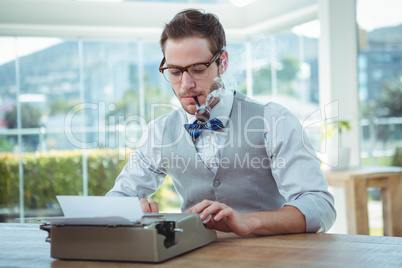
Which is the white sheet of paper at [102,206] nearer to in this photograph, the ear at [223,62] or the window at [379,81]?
the ear at [223,62]

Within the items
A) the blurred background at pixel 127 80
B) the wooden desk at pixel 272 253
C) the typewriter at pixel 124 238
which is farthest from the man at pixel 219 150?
the blurred background at pixel 127 80

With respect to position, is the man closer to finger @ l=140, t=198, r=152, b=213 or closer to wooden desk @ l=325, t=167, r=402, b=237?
finger @ l=140, t=198, r=152, b=213

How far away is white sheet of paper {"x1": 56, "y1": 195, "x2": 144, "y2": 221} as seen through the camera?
1.04m

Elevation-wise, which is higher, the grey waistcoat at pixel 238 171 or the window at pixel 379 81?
the window at pixel 379 81

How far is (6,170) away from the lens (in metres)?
5.17

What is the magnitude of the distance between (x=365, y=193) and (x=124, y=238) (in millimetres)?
2684

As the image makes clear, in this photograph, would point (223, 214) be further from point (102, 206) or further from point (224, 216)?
point (102, 206)

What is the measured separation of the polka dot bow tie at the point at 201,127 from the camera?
1.67 m

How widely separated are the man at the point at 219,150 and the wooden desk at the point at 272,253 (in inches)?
6.7

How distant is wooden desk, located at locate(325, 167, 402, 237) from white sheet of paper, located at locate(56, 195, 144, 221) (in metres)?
2.58

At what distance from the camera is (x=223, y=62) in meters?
1.69

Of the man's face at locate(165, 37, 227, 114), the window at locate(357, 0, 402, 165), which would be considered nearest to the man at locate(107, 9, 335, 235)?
the man's face at locate(165, 37, 227, 114)

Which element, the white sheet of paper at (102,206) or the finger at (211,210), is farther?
the finger at (211,210)

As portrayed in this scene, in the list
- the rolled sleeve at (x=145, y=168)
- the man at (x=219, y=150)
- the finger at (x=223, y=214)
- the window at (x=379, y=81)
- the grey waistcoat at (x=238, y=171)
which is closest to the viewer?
the finger at (x=223, y=214)
